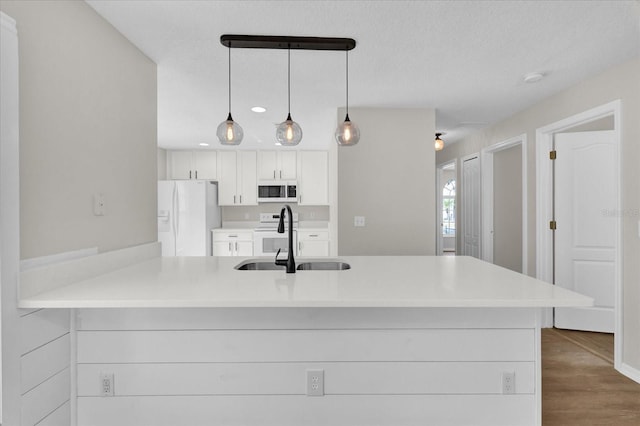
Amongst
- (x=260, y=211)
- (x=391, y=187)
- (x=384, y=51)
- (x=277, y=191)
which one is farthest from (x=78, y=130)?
(x=260, y=211)

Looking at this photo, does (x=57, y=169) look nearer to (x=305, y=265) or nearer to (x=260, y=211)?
(x=305, y=265)

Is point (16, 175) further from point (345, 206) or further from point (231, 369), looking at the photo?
point (345, 206)

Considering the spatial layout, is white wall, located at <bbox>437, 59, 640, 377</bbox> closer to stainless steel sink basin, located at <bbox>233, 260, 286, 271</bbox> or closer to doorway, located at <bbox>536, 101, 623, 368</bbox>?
doorway, located at <bbox>536, 101, 623, 368</bbox>

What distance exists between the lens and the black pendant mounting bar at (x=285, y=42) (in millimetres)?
2096

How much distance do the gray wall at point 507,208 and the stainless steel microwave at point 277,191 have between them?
288cm

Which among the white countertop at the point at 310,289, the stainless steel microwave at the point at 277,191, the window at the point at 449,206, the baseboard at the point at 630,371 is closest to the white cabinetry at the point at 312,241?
the stainless steel microwave at the point at 277,191

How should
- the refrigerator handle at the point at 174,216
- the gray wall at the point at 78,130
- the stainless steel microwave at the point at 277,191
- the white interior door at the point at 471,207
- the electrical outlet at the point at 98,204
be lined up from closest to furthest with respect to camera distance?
the gray wall at the point at 78,130 < the electrical outlet at the point at 98,204 < the white interior door at the point at 471,207 < the refrigerator handle at the point at 174,216 < the stainless steel microwave at the point at 277,191

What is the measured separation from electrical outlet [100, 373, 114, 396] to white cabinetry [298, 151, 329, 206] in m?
4.27

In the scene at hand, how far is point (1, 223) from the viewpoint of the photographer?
3.95ft

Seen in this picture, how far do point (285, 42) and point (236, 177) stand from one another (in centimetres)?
379

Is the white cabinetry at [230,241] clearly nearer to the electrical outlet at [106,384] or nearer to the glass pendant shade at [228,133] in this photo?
the glass pendant shade at [228,133]

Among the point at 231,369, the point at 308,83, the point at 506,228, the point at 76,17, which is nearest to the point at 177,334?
the point at 231,369

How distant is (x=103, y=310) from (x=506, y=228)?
4399 millimetres

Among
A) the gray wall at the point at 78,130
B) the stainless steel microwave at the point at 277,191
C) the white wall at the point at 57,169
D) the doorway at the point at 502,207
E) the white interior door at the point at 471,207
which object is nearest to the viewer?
the white wall at the point at 57,169
